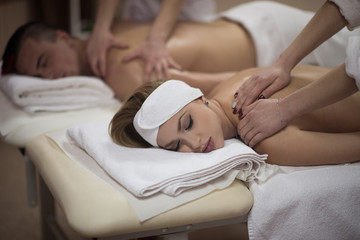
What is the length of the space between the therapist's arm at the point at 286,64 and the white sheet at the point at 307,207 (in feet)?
1.02

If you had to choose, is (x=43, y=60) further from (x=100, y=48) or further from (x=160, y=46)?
(x=160, y=46)

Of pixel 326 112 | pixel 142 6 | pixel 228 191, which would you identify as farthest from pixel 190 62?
pixel 228 191

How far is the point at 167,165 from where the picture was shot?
1.20 metres

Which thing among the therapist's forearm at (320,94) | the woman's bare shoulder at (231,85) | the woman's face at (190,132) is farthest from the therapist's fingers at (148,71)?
the therapist's forearm at (320,94)

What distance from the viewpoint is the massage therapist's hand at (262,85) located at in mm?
1394

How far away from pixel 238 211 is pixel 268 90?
1.49ft

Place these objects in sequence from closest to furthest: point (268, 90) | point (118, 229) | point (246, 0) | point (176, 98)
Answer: point (118, 229)
point (176, 98)
point (268, 90)
point (246, 0)

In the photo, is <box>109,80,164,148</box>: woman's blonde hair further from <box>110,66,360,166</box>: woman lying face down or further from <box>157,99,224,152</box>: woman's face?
<box>157,99,224,152</box>: woman's face

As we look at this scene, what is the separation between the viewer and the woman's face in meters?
1.28

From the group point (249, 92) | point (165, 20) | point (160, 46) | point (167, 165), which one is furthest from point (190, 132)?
point (165, 20)

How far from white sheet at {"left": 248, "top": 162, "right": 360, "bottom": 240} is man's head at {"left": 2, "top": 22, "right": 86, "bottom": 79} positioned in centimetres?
116

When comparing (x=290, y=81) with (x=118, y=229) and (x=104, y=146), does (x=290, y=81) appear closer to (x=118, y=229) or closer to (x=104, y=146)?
(x=104, y=146)

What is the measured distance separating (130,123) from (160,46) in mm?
675

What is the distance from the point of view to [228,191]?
1161mm
